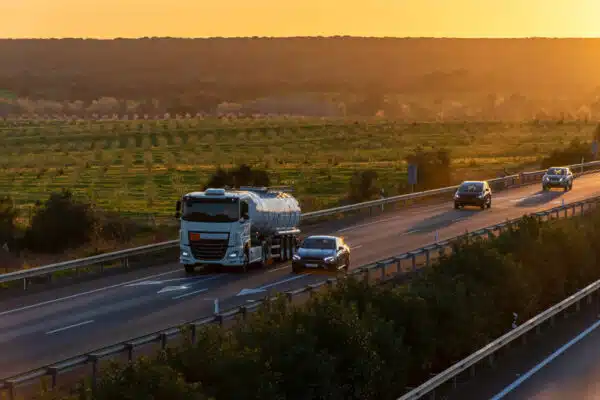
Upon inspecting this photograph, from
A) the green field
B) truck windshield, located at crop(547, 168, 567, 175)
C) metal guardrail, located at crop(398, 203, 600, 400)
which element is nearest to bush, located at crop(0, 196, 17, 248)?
the green field

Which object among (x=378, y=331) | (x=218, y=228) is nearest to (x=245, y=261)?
(x=218, y=228)

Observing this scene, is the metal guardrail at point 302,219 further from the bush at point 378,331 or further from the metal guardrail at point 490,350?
the metal guardrail at point 490,350

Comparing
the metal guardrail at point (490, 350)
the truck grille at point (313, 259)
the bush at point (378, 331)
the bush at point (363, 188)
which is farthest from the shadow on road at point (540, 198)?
the metal guardrail at point (490, 350)

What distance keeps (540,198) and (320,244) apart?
1154 inches

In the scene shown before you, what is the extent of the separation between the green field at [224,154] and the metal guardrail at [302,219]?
356 centimetres

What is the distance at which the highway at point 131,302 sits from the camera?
77.8ft

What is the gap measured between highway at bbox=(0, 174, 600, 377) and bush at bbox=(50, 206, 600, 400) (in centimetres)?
600

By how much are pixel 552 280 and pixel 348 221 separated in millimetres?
21208

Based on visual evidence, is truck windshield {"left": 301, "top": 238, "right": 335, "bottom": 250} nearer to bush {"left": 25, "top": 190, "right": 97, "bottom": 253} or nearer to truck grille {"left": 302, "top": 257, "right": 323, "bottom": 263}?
truck grille {"left": 302, "top": 257, "right": 323, "bottom": 263}

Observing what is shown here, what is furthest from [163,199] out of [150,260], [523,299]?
[523,299]

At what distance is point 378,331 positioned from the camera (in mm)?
18094

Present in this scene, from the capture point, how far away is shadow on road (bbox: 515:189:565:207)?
2311 inches

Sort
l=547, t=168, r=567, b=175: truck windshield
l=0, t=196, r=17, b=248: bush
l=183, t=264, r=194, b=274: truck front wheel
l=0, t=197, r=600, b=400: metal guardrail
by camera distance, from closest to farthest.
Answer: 1. l=0, t=197, r=600, b=400: metal guardrail
2. l=183, t=264, r=194, b=274: truck front wheel
3. l=0, t=196, r=17, b=248: bush
4. l=547, t=168, r=567, b=175: truck windshield

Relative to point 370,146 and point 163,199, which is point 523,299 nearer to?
point 163,199
